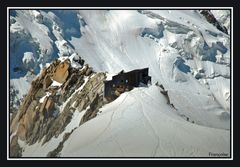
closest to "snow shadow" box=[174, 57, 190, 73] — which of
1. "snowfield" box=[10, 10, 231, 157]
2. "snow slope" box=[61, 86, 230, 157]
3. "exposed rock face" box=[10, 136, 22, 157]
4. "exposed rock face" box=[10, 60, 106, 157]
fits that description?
"snowfield" box=[10, 10, 231, 157]

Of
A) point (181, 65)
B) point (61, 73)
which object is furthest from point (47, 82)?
point (181, 65)

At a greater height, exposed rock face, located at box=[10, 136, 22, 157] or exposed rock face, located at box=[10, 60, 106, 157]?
exposed rock face, located at box=[10, 60, 106, 157]

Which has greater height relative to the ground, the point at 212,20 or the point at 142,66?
the point at 212,20

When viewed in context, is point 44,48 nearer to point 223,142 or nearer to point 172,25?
point 172,25

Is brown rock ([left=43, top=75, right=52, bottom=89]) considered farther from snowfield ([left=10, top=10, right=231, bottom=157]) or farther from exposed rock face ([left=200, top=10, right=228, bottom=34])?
exposed rock face ([left=200, top=10, right=228, bottom=34])

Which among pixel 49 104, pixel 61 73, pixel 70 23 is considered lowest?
pixel 49 104

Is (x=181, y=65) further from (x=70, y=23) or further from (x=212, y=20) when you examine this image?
(x=70, y=23)

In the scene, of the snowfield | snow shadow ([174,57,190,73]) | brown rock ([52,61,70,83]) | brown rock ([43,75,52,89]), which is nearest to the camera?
the snowfield
